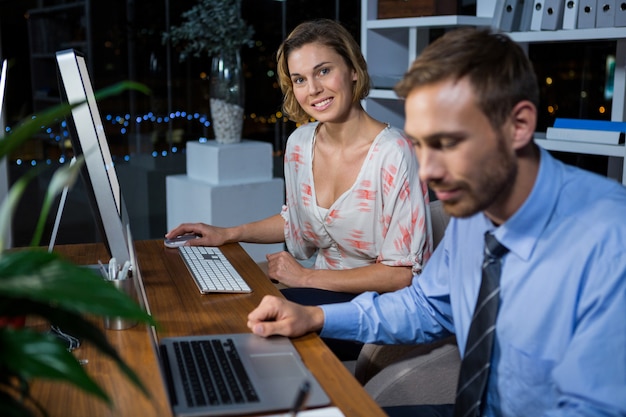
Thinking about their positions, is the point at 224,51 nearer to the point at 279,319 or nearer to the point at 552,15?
the point at 552,15

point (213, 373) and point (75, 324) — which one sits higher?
point (75, 324)

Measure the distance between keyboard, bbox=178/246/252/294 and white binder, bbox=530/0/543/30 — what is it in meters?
1.72

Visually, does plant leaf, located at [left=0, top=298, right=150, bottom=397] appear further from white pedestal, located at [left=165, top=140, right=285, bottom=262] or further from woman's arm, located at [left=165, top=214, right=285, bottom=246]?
white pedestal, located at [left=165, top=140, right=285, bottom=262]

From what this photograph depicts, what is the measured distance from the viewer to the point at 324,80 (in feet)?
7.41

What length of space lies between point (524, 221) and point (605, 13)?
1.90 meters

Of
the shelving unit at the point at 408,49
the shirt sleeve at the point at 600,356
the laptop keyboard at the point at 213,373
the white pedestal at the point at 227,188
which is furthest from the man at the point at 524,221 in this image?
the white pedestal at the point at 227,188

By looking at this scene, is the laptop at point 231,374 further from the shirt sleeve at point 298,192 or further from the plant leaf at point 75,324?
the shirt sleeve at point 298,192

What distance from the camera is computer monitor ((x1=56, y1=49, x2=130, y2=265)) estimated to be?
4.55 feet

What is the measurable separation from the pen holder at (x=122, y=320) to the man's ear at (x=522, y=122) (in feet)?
2.55

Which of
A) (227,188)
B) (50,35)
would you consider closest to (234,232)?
(227,188)

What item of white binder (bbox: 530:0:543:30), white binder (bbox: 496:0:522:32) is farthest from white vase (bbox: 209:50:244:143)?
white binder (bbox: 530:0:543:30)

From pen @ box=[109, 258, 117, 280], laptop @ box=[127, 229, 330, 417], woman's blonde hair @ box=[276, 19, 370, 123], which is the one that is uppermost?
woman's blonde hair @ box=[276, 19, 370, 123]

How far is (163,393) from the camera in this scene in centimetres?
112

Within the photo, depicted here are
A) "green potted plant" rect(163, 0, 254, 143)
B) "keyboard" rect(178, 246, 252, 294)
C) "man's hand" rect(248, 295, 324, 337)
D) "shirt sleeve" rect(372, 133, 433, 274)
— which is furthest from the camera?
"green potted plant" rect(163, 0, 254, 143)
